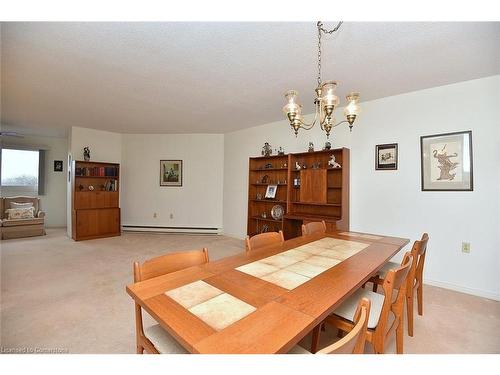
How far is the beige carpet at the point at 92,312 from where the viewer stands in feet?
5.35

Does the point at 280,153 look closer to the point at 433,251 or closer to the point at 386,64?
the point at 386,64

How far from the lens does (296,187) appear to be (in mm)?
3893

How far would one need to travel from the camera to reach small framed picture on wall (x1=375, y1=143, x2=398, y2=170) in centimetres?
301

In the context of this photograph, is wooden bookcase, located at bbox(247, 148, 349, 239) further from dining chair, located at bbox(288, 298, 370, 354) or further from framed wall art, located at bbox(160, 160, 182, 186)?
dining chair, located at bbox(288, 298, 370, 354)

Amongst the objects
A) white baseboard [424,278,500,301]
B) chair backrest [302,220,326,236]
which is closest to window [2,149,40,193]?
chair backrest [302,220,326,236]

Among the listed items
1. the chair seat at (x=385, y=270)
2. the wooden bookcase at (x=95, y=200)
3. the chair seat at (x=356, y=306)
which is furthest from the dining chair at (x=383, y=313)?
the wooden bookcase at (x=95, y=200)

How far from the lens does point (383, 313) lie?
1.11 m

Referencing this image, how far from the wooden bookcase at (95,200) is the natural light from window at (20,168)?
225 cm

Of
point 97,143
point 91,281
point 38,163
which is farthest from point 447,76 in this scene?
point 38,163

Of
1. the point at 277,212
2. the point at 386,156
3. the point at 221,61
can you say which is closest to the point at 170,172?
the point at 277,212

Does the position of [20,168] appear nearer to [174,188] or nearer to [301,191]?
[174,188]

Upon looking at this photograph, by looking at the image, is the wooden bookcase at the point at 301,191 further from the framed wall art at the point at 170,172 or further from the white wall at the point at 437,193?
the framed wall art at the point at 170,172
